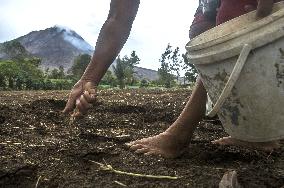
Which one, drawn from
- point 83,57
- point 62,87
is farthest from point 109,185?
point 83,57

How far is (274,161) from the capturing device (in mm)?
2127

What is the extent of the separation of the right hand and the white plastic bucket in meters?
0.43

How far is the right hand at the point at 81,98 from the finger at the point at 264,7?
695 millimetres

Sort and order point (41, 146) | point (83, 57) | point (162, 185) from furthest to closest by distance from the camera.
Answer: point (83, 57) < point (41, 146) < point (162, 185)

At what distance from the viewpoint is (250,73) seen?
151 cm

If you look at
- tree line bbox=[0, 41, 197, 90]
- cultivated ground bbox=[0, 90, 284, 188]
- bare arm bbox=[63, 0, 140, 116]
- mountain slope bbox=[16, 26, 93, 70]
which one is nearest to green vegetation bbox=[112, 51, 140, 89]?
tree line bbox=[0, 41, 197, 90]

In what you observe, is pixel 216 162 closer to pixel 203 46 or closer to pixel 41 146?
pixel 203 46

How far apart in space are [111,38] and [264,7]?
2.33 ft

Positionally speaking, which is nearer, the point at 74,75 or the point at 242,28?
the point at 242,28

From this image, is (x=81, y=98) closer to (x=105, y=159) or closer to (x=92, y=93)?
(x=92, y=93)

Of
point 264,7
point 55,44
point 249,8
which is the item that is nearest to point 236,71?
point 264,7

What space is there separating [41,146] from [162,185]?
2.84 feet

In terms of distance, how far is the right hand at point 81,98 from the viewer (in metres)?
1.74

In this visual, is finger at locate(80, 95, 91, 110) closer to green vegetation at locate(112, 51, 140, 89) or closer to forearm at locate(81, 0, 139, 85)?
forearm at locate(81, 0, 139, 85)
